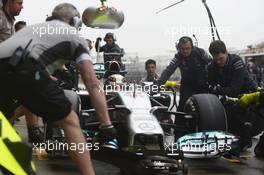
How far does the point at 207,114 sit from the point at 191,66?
1729 millimetres

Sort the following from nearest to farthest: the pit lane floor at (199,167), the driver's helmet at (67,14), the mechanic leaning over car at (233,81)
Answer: the driver's helmet at (67,14) → the pit lane floor at (199,167) → the mechanic leaning over car at (233,81)

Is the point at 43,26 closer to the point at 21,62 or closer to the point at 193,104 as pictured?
the point at 21,62

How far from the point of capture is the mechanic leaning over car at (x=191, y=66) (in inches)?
268

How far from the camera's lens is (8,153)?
7.68ft

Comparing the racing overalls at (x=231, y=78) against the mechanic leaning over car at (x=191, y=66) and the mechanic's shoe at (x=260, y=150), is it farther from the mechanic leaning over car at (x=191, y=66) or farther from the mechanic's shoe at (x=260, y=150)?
the mechanic's shoe at (x=260, y=150)

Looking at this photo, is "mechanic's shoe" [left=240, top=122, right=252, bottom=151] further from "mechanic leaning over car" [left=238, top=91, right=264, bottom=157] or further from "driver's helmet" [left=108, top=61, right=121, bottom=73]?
"driver's helmet" [left=108, top=61, right=121, bottom=73]

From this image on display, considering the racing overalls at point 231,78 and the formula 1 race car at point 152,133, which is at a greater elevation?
the racing overalls at point 231,78

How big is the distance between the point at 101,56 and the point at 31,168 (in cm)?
689

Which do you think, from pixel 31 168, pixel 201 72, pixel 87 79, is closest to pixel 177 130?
pixel 201 72

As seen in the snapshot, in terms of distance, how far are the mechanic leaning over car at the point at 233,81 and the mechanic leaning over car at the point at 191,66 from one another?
0.59 metres

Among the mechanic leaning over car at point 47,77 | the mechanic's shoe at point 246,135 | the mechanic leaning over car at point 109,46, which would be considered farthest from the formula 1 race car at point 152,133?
the mechanic leaning over car at point 109,46

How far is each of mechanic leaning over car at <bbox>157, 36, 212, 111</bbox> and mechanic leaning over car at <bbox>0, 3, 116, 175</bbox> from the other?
356 centimetres

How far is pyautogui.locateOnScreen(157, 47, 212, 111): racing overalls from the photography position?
688 centimetres

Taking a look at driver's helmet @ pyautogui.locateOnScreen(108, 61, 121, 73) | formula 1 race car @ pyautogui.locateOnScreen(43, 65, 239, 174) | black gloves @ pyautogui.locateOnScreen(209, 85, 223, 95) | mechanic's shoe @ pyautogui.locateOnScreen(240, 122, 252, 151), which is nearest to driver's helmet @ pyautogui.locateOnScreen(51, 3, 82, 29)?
formula 1 race car @ pyautogui.locateOnScreen(43, 65, 239, 174)
